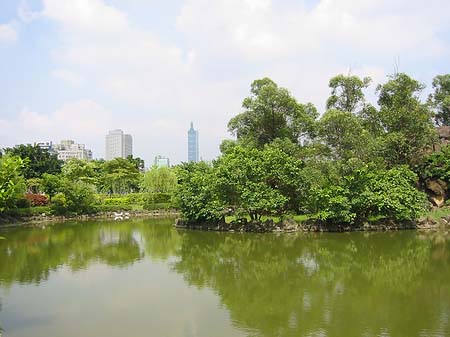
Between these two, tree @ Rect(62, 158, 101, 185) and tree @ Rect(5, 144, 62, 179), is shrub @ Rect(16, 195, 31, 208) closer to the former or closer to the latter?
tree @ Rect(62, 158, 101, 185)

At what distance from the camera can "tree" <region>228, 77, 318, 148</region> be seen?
2917cm

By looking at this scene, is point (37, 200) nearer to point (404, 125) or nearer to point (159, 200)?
point (159, 200)

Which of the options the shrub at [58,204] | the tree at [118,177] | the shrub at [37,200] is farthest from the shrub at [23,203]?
the tree at [118,177]

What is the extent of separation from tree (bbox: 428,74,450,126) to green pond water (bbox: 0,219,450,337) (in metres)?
18.7

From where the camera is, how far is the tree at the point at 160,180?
41031 millimetres

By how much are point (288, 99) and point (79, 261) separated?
18265 millimetres

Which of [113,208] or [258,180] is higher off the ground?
[258,180]

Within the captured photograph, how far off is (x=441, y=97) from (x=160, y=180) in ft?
86.7

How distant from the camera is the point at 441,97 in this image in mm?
36219

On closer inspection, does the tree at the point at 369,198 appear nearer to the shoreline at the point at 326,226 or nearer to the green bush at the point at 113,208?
the shoreline at the point at 326,226

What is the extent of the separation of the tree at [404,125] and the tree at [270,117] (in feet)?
17.3

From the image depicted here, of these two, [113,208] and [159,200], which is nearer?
[113,208]

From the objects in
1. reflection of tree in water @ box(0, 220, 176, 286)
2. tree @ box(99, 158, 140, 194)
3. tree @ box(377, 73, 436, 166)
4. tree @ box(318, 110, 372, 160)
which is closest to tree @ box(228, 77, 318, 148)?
tree @ box(318, 110, 372, 160)

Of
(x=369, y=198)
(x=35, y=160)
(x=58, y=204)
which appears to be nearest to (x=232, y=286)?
(x=369, y=198)
